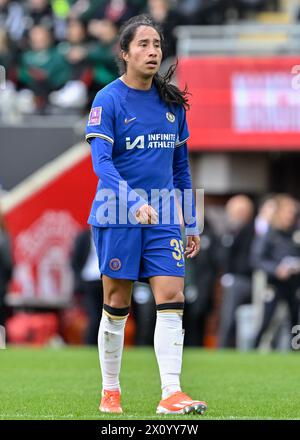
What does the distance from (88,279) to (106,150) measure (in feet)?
29.9

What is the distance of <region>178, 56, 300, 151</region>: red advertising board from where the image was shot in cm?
1884

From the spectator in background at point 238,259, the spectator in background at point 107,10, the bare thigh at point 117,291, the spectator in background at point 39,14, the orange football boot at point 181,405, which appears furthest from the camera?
the spectator in background at point 39,14

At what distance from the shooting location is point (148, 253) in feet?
25.7

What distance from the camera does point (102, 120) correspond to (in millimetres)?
7770

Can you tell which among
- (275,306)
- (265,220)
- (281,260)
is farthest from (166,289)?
(265,220)

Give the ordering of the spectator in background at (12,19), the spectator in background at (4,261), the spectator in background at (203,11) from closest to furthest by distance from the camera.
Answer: the spectator in background at (4,261) → the spectator in background at (203,11) → the spectator in background at (12,19)

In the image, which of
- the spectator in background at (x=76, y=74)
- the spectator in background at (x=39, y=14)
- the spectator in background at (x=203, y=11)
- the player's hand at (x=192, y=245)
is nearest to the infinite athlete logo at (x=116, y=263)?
the player's hand at (x=192, y=245)

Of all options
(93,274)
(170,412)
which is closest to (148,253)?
(170,412)

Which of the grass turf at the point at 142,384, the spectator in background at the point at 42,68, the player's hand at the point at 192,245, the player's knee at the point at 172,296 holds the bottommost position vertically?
the grass turf at the point at 142,384

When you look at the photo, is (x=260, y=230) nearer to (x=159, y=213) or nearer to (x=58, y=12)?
(x=58, y=12)

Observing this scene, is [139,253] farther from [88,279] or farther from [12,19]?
[12,19]

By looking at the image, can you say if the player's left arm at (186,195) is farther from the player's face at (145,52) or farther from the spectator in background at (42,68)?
the spectator in background at (42,68)

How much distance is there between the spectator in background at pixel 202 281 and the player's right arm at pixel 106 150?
925 cm

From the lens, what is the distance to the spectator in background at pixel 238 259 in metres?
17.0
